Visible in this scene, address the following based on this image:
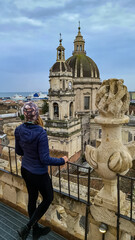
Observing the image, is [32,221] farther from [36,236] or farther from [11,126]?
[11,126]

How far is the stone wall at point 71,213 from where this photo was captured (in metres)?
3.48

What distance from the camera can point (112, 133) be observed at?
316cm

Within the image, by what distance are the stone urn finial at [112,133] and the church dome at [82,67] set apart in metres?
29.3

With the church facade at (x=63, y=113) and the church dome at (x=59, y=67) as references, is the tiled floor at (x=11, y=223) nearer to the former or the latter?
the church facade at (x=63, y=113)

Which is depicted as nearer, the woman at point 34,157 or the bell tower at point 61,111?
the woman at point 34,157

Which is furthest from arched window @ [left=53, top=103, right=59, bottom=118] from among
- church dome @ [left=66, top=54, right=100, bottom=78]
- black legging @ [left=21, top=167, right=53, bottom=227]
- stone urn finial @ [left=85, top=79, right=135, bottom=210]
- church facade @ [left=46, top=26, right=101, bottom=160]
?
stone urn finial @ [left=85, top=79, right=135, bottom=210]

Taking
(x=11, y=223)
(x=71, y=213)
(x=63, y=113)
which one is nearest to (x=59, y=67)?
(x=63, y=113)

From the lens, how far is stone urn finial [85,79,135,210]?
303 cm

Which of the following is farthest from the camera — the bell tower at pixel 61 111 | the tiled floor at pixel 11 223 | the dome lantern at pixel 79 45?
the dome lantern at pixel 79 45

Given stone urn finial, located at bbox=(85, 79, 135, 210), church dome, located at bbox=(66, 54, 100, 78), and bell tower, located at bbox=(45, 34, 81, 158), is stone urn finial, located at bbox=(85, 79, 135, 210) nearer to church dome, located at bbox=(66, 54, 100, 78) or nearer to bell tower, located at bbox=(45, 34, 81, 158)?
bell tower, located at bbox=(45, 34, 81, 158)

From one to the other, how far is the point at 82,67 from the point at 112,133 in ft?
98.6

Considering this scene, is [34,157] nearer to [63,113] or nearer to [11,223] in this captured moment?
[11,223]

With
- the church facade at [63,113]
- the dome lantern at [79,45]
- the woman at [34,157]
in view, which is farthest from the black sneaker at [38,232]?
the dome lantern at [79,45]

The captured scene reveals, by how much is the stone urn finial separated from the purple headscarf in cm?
107
